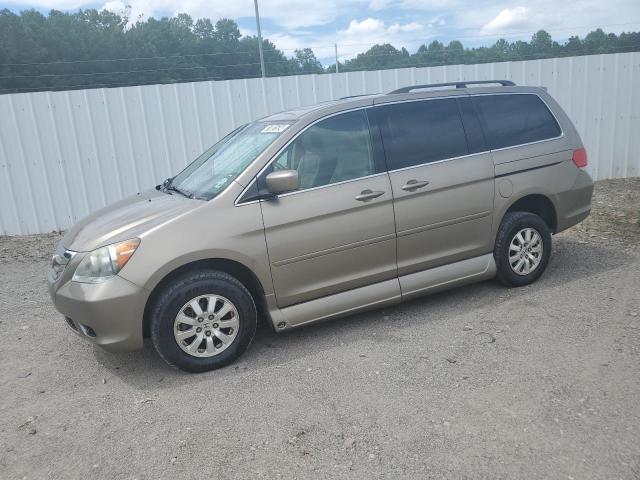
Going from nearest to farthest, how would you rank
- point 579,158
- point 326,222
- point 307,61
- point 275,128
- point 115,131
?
1. point 326,222
2. point 275,128
3. point 579,158
4. point 115,131
5. point 307,61

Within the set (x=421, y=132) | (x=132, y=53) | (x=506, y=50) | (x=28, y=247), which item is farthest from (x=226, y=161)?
(x=132, y=53)

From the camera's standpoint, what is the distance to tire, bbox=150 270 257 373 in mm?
3729

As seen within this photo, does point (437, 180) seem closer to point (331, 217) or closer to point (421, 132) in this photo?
point (421, 132)

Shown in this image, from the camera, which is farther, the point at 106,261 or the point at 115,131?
the point at 115,131

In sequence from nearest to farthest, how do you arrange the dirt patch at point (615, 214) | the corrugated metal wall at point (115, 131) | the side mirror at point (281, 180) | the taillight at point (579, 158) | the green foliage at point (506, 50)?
the side mirror at point (281, 180) → the taillight at point (579, 158) → the dirt patch at point (615, 214) → the corrugated metal wall at point (115, 131) → the green foliage at point (506, 50)

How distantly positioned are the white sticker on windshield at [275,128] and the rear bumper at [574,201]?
9.07ft

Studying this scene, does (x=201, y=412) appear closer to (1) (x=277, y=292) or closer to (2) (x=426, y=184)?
(1) (x=277, y=292)

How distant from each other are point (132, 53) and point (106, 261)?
3470cm

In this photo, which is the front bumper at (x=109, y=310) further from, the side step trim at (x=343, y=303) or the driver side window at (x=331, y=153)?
the driver side window at (x=331, y=153)

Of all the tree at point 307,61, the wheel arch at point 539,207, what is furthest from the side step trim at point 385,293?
the tree at point 307,61

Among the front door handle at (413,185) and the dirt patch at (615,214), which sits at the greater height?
the front door handle at (413,185)

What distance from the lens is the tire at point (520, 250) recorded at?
4.96 metres

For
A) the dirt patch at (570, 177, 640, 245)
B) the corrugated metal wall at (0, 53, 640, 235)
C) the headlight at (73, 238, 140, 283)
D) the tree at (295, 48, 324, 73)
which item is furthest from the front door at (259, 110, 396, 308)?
the tree at (295, 48, 324, 73)

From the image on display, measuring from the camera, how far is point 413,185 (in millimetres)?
4438
